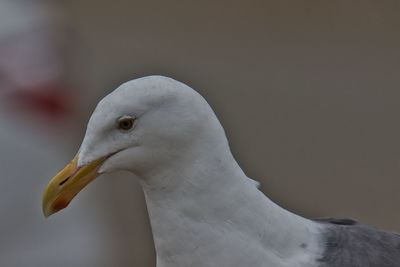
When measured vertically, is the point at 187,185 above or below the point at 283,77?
above

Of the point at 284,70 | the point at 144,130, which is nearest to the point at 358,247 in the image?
the point at 144,130

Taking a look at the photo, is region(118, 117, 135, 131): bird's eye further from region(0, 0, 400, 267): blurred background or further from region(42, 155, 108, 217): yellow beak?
region(0, 0, 400, 267): blurred background

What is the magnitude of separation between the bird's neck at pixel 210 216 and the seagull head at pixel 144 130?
0.03m

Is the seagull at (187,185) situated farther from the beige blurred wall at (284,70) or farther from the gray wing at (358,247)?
the beige blurred wall at (284,70)

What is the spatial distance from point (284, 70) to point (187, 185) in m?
2.28

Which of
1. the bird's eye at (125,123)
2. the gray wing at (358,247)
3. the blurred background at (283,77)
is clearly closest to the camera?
the bird's eye at (125,123)

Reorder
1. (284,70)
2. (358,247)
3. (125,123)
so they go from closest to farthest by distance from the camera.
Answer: (125,123), (358,247), (284,70)

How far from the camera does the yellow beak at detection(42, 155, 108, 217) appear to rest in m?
1.48

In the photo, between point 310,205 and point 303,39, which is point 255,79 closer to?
point 303,39

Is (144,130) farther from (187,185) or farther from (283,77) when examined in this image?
(283,77)

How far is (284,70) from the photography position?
371 centimetres

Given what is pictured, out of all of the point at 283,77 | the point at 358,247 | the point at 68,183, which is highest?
the point at 68,183

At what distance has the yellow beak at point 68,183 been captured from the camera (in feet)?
4.87

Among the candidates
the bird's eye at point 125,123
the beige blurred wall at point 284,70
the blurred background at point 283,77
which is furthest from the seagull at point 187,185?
the beige blurred wall at point 284,70
